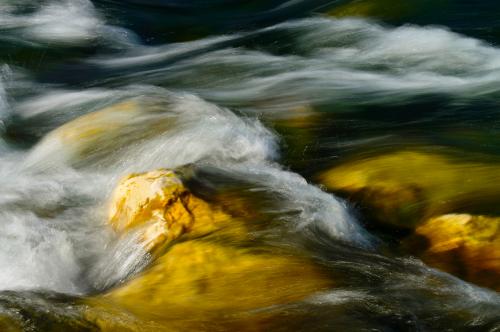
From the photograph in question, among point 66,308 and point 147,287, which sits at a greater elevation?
point 66,308

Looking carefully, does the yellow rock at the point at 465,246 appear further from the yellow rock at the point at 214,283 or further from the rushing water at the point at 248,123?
the yellow rock at the point at 214,283

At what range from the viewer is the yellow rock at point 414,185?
5781 millimetres

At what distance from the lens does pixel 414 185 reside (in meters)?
6.15

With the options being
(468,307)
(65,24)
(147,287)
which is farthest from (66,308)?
(65,24)

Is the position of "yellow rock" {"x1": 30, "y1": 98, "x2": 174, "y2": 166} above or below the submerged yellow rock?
below

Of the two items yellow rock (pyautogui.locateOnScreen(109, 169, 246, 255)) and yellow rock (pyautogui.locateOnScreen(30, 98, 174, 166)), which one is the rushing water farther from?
yellow rock (pyautogui.locateOnScreen(109, 169, 246, 255))

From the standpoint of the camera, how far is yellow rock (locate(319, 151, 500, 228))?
578 cm

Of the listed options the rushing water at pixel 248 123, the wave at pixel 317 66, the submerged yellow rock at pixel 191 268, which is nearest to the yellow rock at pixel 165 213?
Result: the submerged yellow rock at pixel 191 268

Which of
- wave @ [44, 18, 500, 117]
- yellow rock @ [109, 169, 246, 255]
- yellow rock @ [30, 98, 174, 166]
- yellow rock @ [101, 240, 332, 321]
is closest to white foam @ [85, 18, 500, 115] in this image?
wave @ [44, 18, 500, 117]

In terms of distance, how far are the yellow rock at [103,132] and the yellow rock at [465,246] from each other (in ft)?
10.4

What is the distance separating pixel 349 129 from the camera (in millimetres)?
8062

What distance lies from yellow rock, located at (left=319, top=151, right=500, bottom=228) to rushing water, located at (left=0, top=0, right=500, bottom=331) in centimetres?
21

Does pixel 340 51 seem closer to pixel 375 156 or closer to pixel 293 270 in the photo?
pixel 375 156

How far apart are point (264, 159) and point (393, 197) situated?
4.53 feet
